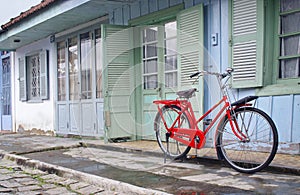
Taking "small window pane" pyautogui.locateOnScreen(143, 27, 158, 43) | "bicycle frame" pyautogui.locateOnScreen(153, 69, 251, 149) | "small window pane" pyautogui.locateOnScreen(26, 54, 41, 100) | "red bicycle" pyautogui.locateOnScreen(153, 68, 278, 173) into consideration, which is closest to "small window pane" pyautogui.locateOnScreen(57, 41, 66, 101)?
"small window pane" pyautogui.locateOnScreen(26, 54, 41, 100)

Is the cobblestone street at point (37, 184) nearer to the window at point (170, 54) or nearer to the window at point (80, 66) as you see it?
the window at point (170, 54)

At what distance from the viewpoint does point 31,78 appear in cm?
1005

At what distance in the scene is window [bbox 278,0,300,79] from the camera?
406cm

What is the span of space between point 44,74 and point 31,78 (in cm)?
117

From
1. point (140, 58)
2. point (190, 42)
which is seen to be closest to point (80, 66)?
point (140, 58)

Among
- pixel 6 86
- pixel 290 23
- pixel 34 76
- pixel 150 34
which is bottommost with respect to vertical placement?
pixel 6 86

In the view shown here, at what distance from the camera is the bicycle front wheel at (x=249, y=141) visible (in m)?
3.40

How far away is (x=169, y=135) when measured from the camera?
429cm

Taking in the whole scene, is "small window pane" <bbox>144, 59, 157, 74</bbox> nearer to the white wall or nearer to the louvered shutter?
the louvered shutter

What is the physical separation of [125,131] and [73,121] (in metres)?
2.18

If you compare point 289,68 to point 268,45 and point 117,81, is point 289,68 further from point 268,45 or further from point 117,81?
point 117,81

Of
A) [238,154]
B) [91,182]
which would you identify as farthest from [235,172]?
[91,182]

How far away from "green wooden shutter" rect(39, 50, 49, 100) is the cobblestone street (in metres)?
4.68

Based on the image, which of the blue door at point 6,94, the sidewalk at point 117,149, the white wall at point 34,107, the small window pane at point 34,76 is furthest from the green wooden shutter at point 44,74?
the sidewalk at point 117,149
